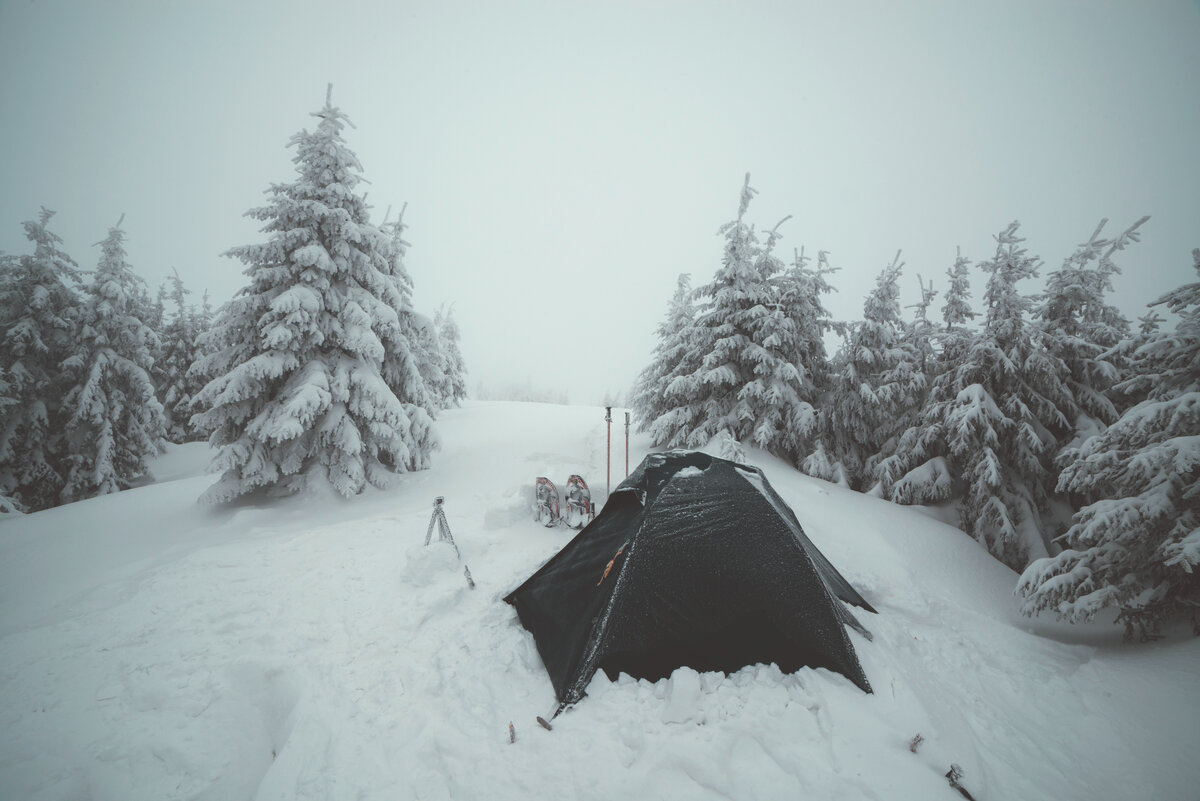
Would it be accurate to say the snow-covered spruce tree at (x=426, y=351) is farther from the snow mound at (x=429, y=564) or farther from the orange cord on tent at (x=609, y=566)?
the orange cord on tent at (x=609, y=566)

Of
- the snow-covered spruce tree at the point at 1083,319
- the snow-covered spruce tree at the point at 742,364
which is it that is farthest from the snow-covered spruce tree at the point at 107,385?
the snow-covered spruce tree at the point at 1083,319

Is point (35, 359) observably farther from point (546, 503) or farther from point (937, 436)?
point (937, 436)

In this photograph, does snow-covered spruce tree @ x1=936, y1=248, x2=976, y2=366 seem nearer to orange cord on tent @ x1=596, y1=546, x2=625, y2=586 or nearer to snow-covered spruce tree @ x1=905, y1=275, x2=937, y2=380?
snow-covered spruce tree @ x1=905, y1=275, x2=937, y2=380

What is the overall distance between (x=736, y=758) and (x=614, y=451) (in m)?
10.3

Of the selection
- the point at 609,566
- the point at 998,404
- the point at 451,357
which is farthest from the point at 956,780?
the point at 451,357

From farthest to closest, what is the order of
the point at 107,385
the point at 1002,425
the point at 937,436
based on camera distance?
the point at 107,385, the point at 937,436, the point at 1002,425

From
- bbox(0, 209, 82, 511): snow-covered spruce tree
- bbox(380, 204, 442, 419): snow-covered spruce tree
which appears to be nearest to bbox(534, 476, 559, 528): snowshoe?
bbox(380, 204, 442, 419): snow-covered spruce tree

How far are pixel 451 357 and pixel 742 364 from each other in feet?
67.2

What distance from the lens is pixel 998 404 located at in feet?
31.7

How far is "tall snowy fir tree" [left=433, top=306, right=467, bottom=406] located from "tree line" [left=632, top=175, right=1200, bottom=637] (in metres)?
15.5

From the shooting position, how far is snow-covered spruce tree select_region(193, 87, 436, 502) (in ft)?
31.5

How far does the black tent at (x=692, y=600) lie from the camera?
4527 millimetres

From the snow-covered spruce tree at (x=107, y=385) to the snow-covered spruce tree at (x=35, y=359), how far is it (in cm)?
47

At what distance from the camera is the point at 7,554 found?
8.13 meters
